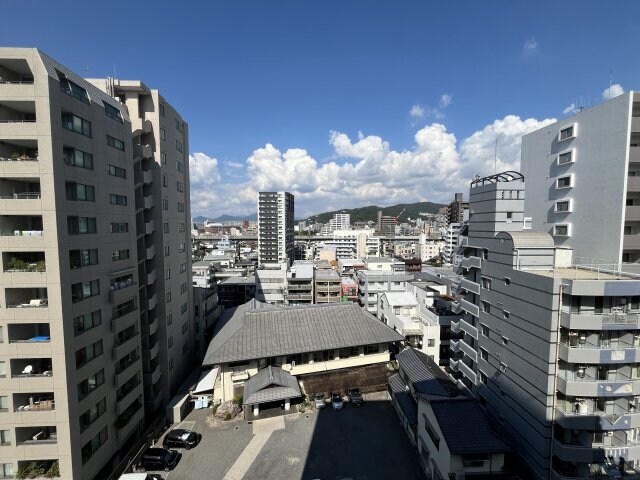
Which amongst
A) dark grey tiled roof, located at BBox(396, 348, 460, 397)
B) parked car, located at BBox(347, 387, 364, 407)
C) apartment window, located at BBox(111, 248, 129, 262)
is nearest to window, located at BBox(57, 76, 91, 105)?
apartment window, located at BBox(111, 248, 129, 262)

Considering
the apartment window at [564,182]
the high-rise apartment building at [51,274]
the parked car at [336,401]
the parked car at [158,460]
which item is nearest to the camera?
the high-rise apartment building at [51,274]

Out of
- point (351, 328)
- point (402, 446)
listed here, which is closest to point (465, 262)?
point (351, 328)

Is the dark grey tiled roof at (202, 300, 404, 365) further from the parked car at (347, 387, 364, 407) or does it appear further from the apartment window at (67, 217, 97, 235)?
the apartment window at (67, 217, 97, 235)

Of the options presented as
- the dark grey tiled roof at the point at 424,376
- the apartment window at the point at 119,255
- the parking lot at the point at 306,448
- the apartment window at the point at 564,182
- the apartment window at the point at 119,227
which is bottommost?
the parking lot at the point at 306,448

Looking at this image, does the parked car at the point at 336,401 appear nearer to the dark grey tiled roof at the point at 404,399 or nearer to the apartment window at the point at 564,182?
the dark grey tiled roof at the point at 404,399

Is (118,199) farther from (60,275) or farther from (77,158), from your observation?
(60,275)

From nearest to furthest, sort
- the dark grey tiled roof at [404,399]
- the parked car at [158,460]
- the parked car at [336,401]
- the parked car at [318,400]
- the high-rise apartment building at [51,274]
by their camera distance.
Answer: the high-rise apartment building at [51,274] < the parked car at [158,460] < the dark grey tiled roof at [404,399] < the parked car at [336,401] < the parked car at [318,400]

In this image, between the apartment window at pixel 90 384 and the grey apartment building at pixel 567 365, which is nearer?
the grey apartment building at pixel 567 365

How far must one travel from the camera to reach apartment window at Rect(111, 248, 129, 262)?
24.2 meters

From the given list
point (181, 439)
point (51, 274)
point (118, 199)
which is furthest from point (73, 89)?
point (181, 439)

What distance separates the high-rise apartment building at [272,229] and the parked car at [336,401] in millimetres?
85784

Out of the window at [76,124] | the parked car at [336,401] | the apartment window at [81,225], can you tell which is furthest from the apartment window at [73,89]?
the parked car at [336,401]

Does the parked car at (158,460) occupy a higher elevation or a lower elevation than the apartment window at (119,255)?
lower

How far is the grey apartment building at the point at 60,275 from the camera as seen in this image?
18219 mm
